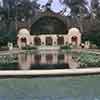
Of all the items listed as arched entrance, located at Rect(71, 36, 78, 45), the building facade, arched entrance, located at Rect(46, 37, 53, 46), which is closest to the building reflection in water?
the building facade

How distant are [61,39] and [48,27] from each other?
2.82 m

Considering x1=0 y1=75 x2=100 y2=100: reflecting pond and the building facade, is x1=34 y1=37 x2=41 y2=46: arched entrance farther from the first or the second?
x1=0 y1=75 x2=100 y2=100: reflecting pond

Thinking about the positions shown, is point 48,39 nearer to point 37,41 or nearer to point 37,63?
point 37,41

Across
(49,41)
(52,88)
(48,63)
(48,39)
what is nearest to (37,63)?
(48,63)

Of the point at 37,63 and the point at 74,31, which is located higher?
the point at 74,31

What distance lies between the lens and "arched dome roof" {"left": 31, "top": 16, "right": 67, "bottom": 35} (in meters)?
37.3

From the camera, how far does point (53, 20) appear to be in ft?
125

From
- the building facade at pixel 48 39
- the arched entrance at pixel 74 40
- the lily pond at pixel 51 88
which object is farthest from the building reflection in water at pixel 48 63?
the arched entrance at pixel 74 40

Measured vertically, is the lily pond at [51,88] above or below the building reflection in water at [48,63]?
below

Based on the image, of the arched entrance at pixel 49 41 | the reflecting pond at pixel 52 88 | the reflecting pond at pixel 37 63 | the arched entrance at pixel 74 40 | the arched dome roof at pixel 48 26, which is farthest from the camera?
the arched dome roof at pixel 48 26

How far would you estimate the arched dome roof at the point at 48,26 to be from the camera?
37.3 metres

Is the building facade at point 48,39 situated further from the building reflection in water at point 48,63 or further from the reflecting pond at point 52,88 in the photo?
the reflecting pond at point 52,88

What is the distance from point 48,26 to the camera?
37719mm

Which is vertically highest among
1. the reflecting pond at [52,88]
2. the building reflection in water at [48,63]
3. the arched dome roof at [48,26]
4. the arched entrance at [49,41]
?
the arched dome roof at [48,26]
